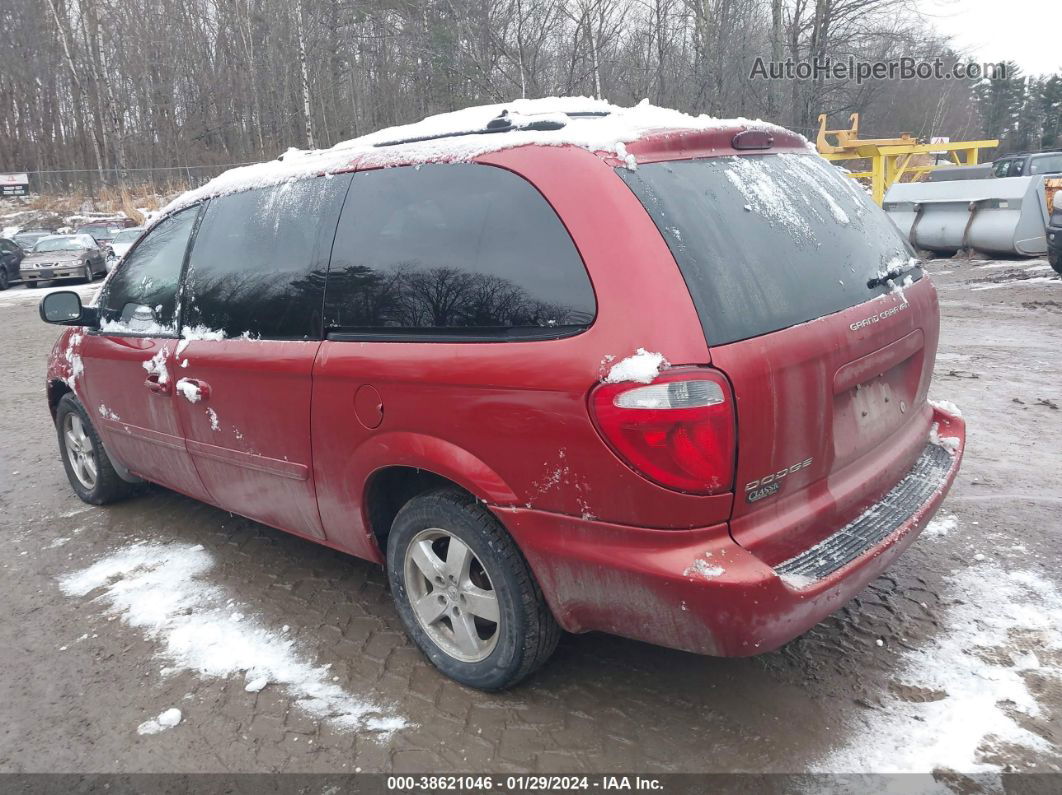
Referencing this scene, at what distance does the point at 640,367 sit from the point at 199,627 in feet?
7.93

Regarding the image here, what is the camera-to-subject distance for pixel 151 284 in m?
4.03

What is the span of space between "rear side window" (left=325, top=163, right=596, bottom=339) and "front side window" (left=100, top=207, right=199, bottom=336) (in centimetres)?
129

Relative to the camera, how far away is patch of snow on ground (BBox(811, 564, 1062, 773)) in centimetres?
241

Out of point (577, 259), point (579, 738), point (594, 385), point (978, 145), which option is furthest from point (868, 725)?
point (978, 145)

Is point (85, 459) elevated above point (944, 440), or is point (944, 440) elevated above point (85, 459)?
point (944, 440)

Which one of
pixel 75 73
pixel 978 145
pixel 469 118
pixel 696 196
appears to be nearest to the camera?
pixel 696 196

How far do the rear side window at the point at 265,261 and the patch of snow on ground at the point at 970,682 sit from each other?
240cm

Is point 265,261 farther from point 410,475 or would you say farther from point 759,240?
point 759,240

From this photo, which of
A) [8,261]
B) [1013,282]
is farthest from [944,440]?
[8,261]

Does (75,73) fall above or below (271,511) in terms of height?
above

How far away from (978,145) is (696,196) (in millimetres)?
20992

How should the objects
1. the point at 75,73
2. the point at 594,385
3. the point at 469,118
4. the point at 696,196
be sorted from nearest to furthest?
the point at 594,385
the point at 696,196
the point at 469,118
the point at 75,73

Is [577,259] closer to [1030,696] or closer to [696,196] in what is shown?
[696,196]

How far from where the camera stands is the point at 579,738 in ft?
8.55
